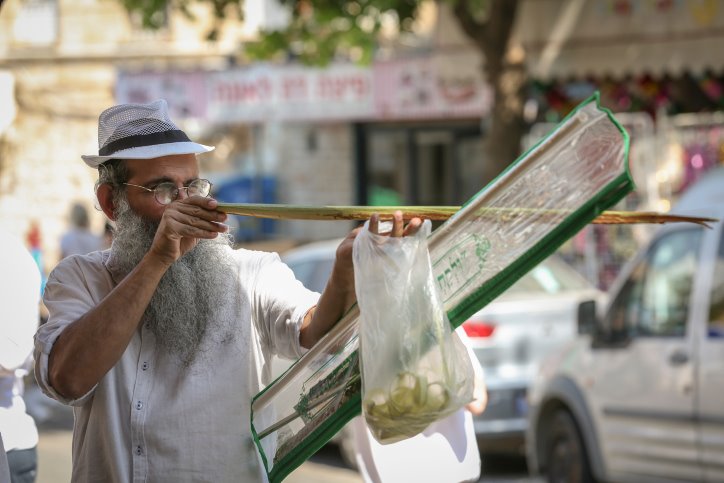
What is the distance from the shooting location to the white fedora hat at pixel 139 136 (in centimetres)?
315

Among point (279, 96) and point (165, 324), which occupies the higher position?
point (165, 324)

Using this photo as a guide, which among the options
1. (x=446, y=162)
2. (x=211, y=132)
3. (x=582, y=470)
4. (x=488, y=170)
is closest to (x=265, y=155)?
(x=211, y=132)

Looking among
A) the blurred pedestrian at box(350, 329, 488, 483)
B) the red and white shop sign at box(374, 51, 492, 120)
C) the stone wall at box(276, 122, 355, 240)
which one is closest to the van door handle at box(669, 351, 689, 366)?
the blurred pedestrian at box(350, 329, 488, 483)

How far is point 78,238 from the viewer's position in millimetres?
14727

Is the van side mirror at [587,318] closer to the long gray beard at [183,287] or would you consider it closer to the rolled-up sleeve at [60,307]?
the long gray beard at [183,287]

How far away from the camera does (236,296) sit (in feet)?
10.4

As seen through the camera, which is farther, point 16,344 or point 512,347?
point 512,347

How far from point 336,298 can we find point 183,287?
0.44 metres

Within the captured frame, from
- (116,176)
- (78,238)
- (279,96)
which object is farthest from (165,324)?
(279,96)

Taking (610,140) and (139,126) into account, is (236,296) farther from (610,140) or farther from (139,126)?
(610,140)

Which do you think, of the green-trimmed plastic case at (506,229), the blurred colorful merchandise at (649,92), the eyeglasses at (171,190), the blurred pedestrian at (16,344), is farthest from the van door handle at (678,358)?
the blurred colorful merchandise at (649,92)

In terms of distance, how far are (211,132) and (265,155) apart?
107cm

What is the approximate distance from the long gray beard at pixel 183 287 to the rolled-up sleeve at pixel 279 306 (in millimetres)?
94

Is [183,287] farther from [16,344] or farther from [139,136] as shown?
[16,344]
